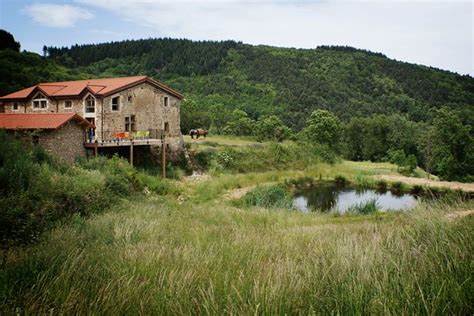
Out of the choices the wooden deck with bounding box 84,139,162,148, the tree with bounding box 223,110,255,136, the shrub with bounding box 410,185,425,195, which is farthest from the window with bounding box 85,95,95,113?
the tree with bounding box 223,110,255,136

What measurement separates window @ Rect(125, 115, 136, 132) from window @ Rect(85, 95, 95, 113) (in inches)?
102

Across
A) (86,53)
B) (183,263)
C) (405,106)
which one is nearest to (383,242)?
(183,263)

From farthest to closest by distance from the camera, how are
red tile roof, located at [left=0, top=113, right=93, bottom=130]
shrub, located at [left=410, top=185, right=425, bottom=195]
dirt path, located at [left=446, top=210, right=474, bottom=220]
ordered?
shrub, located at [left=410, top=185, right=425, bottom=195] < red tile roof, located at [left=0, top=113, right=93, bottom=130] < dirt path, located at [left=446, top=210, right=474, bottom=220]

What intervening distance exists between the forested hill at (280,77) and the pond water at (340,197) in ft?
149

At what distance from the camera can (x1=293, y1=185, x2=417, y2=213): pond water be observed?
2342 centimetres

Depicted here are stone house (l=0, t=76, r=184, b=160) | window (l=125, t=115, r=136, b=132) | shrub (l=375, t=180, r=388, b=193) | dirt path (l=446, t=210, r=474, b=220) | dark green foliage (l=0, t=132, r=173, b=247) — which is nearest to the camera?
dirt path (l=446, t=210, r=474, b=220)

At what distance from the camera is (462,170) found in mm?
41000

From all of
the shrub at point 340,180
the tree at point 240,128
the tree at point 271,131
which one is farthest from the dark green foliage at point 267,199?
the tree at point 240,128

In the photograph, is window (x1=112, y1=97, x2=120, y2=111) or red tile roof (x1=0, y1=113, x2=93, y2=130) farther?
window (x1=112, y1=97, x2=120, y2=111)

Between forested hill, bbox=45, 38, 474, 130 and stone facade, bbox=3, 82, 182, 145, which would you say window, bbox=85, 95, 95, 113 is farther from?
forested hill, bbox=45, 38, 474, 130

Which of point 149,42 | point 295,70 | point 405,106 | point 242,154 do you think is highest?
point 149,42

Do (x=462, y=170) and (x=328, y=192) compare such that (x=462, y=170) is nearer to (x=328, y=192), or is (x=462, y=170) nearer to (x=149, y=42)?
(x=328, y=192)

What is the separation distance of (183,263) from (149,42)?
114231 mm

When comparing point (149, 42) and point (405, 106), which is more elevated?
point (149, 42)
